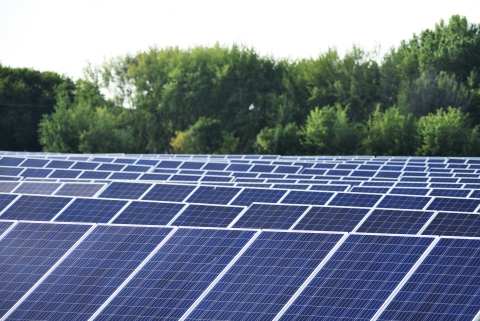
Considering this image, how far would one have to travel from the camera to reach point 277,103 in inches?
4031

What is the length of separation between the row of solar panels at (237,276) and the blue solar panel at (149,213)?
227 inches

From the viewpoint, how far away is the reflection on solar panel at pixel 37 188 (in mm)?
30962

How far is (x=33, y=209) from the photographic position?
23109 mm

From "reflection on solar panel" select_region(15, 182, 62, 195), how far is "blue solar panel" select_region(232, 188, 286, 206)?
Answer: 21.3ft

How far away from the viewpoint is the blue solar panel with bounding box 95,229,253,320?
48.9 ft

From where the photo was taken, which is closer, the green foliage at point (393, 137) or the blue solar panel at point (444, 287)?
the blue solar panel at point (444, 287)

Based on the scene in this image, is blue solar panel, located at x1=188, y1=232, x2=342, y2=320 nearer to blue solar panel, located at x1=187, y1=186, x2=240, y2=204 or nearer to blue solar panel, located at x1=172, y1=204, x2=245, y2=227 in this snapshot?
blue solar panel, located at x1=172, y1=204, x2=245, y2=227

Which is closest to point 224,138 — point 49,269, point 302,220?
point 302,220

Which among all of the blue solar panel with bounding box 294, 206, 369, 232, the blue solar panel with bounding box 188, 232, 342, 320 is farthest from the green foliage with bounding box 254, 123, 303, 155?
the blue solar panel with bounding box 188, 232, 342, 320

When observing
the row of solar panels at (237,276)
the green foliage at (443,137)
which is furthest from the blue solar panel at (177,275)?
the green foliage at (443,137)

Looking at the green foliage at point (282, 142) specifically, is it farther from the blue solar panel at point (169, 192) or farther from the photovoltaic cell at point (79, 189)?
the blue solar panel at point (169, 192)

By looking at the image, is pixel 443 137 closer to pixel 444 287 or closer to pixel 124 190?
pixel 124 190

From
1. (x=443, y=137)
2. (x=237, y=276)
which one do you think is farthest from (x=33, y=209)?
(x=443, y=137)

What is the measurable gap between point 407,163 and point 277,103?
49.3 metres
